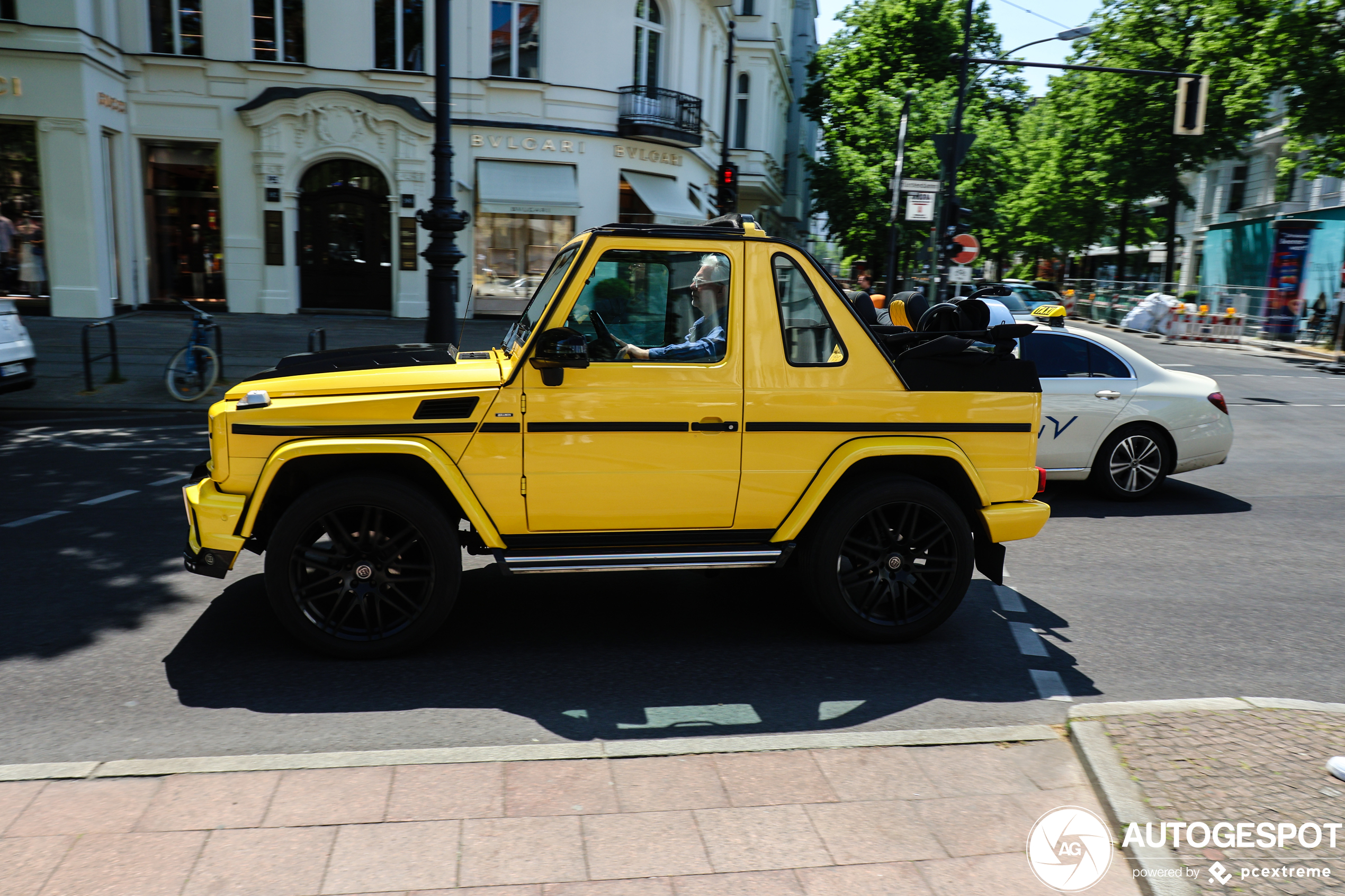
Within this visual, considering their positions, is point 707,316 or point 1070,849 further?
point 707,316

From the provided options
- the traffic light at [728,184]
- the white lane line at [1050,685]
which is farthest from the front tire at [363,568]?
the traffic light at [728,184]

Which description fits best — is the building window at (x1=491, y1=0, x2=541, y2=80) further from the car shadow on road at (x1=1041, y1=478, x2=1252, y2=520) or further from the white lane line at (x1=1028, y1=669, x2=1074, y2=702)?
the white lane line at (x1=1028, y1=669, x2=1074, y2=702)

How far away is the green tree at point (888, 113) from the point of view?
39.2 meters

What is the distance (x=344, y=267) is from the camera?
24.1 m

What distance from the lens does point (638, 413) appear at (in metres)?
4.62

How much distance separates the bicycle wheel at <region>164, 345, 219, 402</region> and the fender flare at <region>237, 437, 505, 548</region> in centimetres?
931

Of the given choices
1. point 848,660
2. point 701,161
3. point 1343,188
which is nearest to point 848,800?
point 848,660

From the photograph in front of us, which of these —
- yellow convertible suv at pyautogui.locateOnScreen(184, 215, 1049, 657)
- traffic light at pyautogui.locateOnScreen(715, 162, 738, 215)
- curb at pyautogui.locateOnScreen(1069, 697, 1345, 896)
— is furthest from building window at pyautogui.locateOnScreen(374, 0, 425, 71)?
curb at pyautogui.locateOnScreen(1069, 697, 1345, 896)

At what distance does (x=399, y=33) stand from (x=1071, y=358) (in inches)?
760

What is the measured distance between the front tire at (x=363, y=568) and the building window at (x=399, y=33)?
21299mm

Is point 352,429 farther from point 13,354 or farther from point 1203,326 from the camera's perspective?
point 1203,326

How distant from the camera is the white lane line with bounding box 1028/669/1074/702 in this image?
4.60 meters

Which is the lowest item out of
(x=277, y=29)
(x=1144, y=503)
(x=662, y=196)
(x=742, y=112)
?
(x=1144, y=503)

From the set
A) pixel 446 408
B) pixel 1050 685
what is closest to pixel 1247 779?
pixel 1050 685
